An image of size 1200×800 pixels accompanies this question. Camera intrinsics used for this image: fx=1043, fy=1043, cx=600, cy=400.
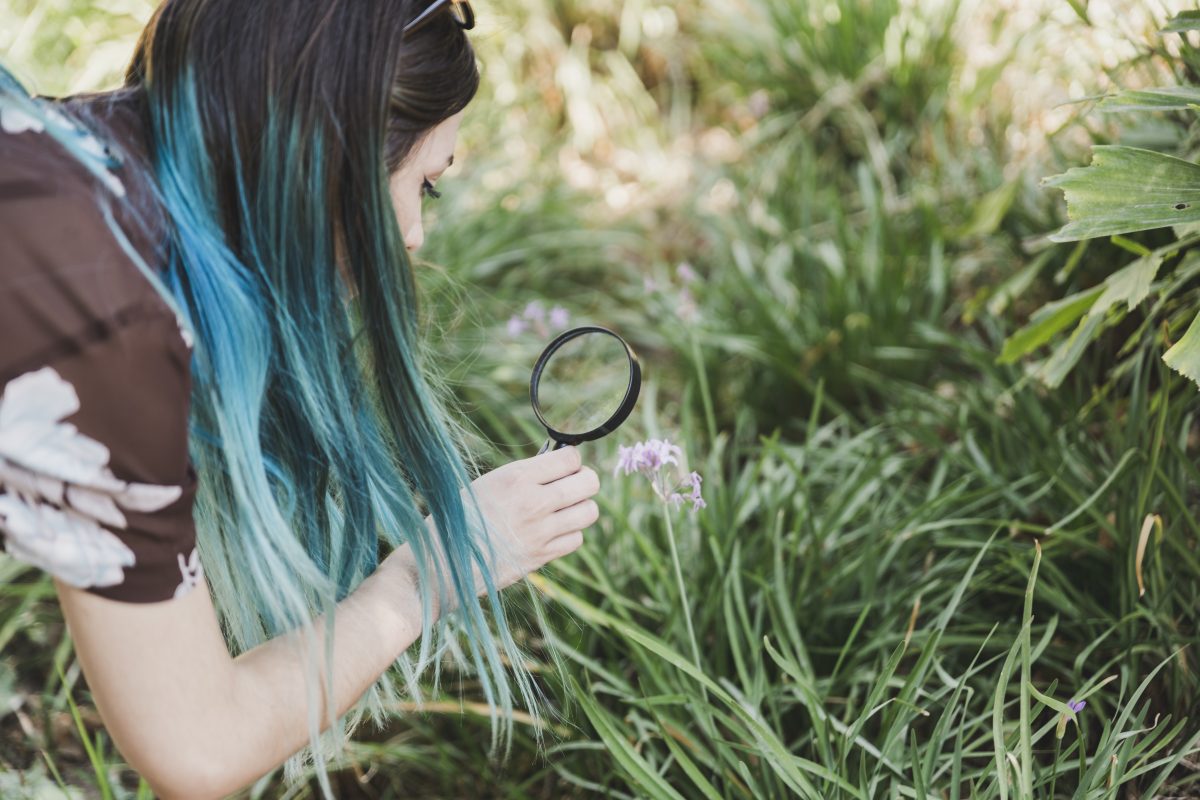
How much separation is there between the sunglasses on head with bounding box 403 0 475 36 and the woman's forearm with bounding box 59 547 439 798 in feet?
2.17

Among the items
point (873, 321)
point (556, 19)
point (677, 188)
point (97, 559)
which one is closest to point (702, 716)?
point (97, 559)

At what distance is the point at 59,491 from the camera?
98 cm

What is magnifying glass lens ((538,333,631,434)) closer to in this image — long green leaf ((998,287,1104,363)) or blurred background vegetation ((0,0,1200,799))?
blurred background vegetation ((0,0,1200,799))

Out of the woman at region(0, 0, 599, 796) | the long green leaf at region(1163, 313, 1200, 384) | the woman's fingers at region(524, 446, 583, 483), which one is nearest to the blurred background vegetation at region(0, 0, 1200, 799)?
the long green leaf at region(1163, 313, 1200, 384)

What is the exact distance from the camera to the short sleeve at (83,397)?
966 millimetres

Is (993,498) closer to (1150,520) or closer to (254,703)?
(1150,520)

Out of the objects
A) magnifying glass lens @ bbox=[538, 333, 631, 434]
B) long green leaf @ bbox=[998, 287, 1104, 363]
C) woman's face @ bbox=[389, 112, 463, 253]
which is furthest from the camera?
magnifying glass lens @ bbox=[538, 333, 631, 434]

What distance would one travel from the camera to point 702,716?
5.23ft

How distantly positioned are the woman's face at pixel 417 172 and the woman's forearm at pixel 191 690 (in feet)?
1.69

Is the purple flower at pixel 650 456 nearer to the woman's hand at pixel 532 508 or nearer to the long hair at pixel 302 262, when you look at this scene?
the woman's hand at pixel 532 508

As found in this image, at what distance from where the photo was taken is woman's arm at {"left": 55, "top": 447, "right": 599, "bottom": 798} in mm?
1019

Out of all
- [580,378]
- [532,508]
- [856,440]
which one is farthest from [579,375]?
[532,508]

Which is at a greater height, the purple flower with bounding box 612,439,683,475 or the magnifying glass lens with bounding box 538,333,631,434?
the purple flower with bounding box 612,439,683,475

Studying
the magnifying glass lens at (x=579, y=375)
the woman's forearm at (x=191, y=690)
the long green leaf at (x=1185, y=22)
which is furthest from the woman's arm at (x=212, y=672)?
the magnifying glass lens at (x=579, y=375)
